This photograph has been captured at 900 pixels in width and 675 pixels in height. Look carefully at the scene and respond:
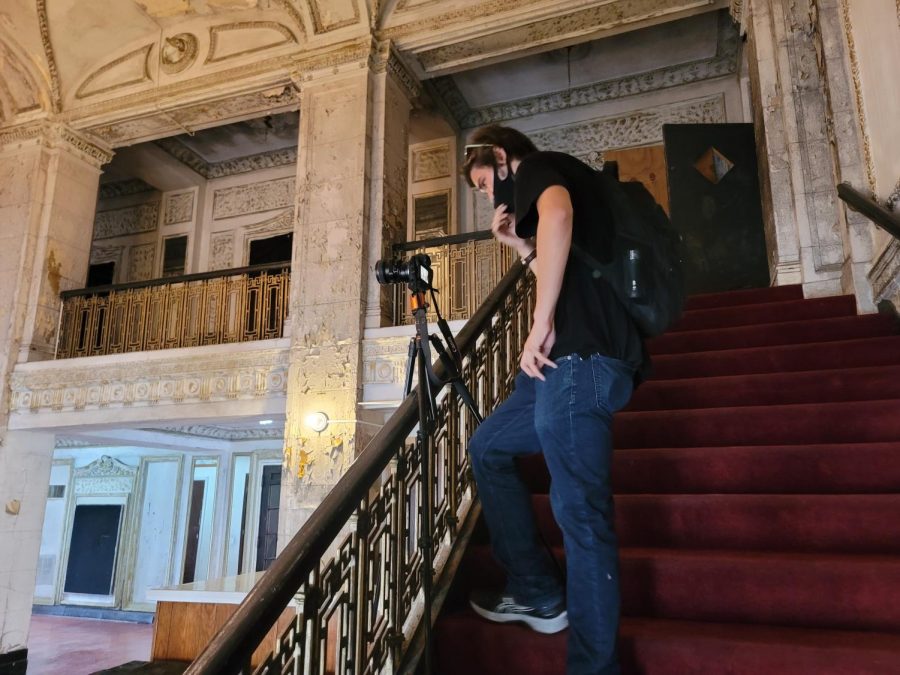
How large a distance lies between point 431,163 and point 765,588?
26.7ft

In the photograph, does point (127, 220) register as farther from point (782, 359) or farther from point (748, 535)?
point (748, 535)

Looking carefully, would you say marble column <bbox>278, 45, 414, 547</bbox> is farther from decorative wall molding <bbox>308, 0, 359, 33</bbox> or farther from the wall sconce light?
decorative wall molding <bbox>308, 0, 359, 33</bbox>

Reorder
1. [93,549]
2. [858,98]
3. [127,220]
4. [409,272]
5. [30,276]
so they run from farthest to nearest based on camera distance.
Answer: [93,549] → [127,220] → [30,276] → [858,98] → [409,272]

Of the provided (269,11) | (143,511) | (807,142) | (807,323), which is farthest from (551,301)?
(143,511)

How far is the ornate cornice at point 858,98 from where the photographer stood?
3467 millimetres

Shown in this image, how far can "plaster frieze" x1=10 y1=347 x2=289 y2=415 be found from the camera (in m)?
6.23

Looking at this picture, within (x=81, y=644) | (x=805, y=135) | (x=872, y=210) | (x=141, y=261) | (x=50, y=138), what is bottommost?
(x=81, y=644)

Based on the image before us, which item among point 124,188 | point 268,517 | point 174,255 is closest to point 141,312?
point 174,255

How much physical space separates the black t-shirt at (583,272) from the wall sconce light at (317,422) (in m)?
4.40

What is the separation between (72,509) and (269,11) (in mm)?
10043

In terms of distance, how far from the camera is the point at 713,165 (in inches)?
254

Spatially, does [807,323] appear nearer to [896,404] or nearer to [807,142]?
[896,404]

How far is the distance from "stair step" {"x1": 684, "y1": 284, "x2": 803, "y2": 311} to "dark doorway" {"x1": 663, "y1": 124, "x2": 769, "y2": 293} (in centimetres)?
136

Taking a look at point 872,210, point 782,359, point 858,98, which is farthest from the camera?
point 858,98
